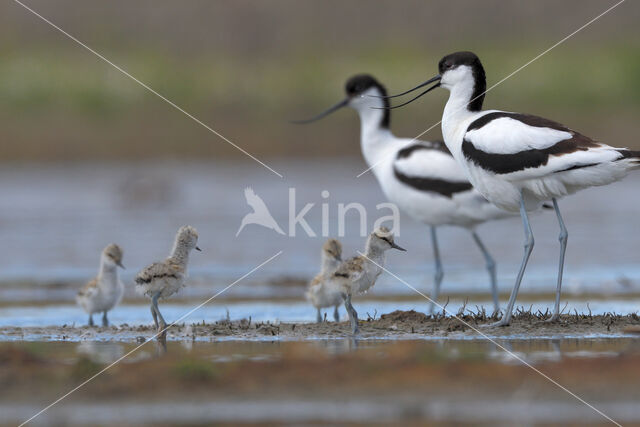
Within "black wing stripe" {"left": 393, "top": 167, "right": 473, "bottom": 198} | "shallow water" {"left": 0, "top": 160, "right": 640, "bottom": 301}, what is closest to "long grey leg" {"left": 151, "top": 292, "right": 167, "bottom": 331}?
"shallow water" {"left": 0, "top": 160, "right": 640, "bottom": 301}

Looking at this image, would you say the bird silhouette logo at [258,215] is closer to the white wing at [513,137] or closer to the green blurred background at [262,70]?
the green blurred background at [262,70]

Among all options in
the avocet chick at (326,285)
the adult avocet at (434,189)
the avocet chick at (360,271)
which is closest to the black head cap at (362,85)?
the adult avocet at (434,189)

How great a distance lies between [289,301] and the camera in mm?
10758

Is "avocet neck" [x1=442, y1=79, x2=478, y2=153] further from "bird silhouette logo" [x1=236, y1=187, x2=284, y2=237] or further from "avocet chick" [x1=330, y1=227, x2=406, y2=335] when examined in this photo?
"bird silhouette logo" [x1=236, y1=187, x2=284, y2=237]

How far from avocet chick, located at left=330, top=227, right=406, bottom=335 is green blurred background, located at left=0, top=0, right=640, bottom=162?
57.4ft

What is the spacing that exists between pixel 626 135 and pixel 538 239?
38.7ft

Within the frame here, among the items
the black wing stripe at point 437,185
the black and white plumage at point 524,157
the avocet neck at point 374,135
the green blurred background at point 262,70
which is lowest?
the black and white plumage at point 524,157

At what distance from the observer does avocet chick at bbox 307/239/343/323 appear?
903 centimetres

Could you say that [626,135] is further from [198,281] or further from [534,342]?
[534,342]

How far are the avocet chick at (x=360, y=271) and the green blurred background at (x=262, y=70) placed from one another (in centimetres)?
1750

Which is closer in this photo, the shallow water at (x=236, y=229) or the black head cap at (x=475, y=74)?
the black head cap at (x=475, y=74)

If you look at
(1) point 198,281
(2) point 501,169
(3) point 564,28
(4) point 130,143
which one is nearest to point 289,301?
(1) point 198,281

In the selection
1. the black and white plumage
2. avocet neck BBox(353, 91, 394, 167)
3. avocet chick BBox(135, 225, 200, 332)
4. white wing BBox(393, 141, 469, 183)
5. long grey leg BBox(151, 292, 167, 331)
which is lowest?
long grey leg BBox(151, 292, 167, 331)

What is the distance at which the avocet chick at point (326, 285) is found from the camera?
9.03m
